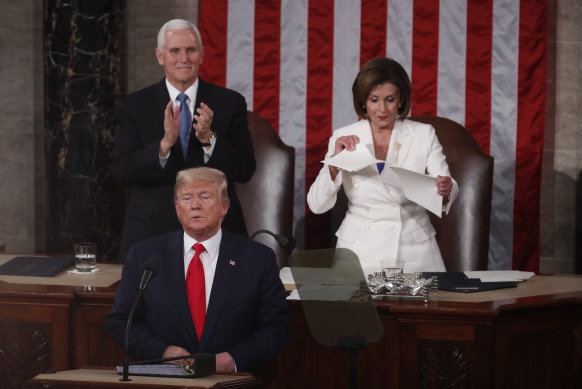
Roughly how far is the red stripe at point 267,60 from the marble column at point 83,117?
0.80m

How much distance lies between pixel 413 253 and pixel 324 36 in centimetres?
200

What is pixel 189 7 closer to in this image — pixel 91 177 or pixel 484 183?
pixel 91 177

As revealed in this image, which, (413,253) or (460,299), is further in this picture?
(413,253)

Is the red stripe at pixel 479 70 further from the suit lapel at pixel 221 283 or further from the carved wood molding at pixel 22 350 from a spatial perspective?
the carved wood molding at pixel 22 350

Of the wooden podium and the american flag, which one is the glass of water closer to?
the wooden podium

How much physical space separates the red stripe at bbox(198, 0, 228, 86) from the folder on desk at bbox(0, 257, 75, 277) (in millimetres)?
1956

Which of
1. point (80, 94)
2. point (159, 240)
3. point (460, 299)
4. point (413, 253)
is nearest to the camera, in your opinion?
point (159, 240)

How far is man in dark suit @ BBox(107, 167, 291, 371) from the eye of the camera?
3340 mm

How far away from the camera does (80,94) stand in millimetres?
5961

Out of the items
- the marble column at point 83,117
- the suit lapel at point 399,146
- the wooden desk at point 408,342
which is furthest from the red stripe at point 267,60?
the wooden desk at point 408,342

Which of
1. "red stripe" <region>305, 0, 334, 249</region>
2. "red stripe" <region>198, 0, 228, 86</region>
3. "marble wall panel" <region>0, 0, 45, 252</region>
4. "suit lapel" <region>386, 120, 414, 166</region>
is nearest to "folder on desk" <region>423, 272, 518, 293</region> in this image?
"suit lapel" <region>386, 120, 414, 166</region>

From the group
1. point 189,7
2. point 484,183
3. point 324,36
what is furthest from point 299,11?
point 484,183

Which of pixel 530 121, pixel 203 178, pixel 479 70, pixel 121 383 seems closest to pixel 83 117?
pixel 479 70

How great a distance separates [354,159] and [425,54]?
6.15ft
